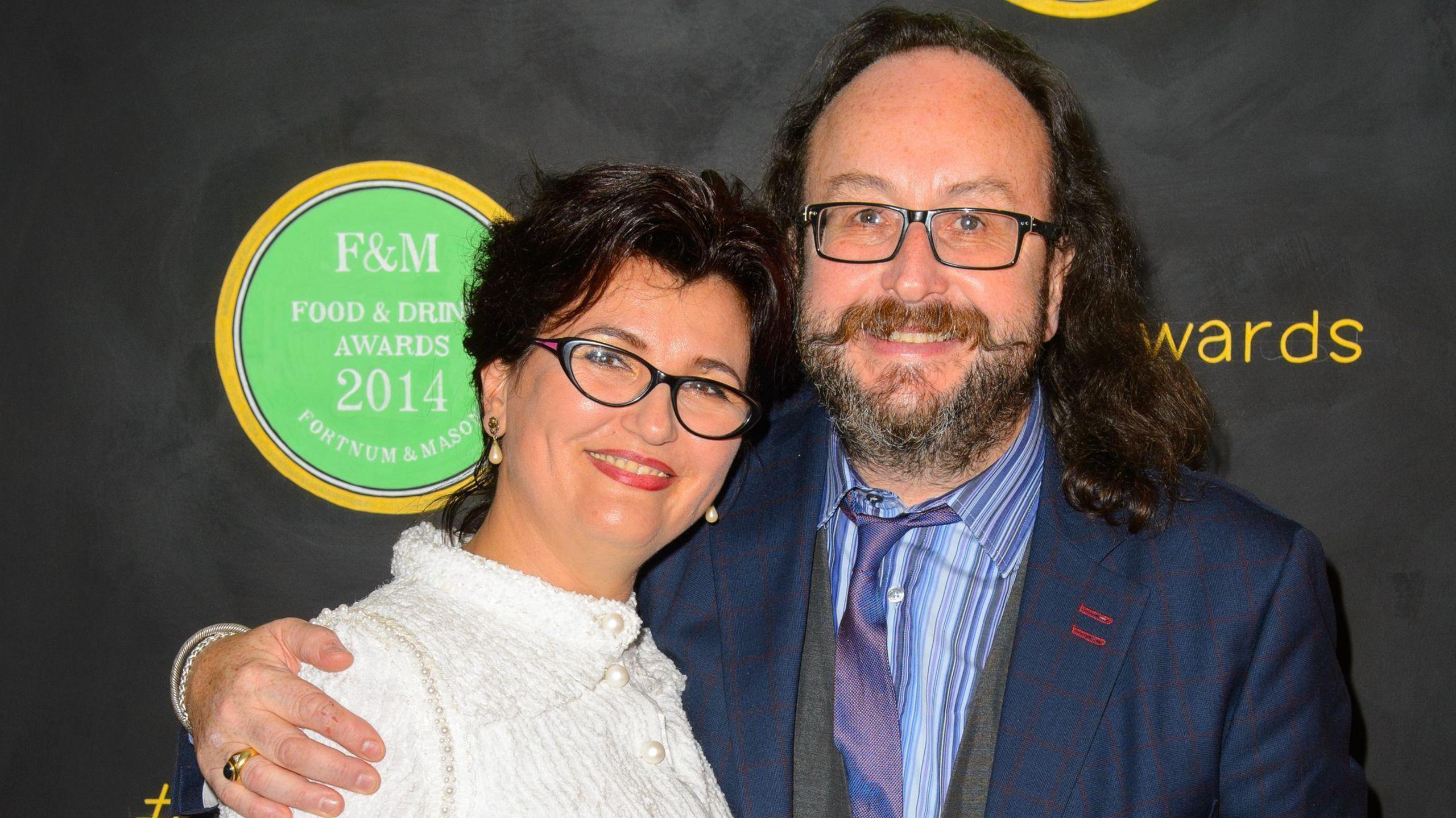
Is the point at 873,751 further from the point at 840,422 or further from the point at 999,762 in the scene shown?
the point at 840,422

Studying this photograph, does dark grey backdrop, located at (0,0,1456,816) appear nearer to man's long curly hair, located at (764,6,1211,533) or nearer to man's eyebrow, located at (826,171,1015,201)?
man's long curly hair, located at (764,6,1211,533)

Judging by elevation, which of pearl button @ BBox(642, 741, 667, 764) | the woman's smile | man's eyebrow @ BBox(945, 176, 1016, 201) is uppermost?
man's eyebrow @ BBox(945, 176, 1016, 201)

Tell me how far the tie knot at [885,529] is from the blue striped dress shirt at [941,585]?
0.01 metres

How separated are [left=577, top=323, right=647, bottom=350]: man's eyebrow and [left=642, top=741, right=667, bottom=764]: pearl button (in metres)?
0.52

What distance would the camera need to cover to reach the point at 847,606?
5.42ft

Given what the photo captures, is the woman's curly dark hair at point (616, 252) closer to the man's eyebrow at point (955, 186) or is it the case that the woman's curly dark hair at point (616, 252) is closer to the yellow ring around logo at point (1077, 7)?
the man's eyebrow at point (955, 186)

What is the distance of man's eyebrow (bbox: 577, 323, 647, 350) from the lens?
136 centimetres

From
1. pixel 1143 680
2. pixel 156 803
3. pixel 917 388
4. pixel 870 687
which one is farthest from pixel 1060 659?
pixel 156 803

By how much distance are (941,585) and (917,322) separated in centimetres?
42

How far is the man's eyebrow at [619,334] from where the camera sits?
1363 mm

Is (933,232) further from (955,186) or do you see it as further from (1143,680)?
(1143,680)

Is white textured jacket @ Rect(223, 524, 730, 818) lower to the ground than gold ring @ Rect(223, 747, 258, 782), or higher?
higher

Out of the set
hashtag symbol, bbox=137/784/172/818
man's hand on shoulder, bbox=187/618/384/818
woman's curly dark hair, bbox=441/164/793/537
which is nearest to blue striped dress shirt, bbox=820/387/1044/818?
woman's curly dark hair, bbox=441/164/793/537

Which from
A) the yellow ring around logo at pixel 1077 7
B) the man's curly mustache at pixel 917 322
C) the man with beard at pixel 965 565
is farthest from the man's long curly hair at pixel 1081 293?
the yellow ring around logo at pixel 1077 7
